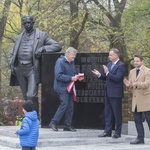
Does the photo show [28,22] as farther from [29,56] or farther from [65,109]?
[65,109]

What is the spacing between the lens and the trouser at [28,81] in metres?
13.1

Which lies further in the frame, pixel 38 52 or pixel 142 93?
pixel 38 52

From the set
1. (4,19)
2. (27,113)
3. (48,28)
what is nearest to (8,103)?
(48,28)

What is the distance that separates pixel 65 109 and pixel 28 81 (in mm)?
1537

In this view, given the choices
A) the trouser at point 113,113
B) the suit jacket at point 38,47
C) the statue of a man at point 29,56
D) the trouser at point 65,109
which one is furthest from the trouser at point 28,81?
the trouser at point 113,113

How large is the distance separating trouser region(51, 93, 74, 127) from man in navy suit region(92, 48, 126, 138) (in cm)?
91

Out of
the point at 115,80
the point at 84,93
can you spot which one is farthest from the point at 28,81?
the point at 115,80

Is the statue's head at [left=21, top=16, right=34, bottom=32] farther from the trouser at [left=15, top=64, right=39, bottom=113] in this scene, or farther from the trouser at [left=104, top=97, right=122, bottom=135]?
the trouser at [left=104, top=97, right=122, bottom=135]

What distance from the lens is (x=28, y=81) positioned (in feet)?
43.6

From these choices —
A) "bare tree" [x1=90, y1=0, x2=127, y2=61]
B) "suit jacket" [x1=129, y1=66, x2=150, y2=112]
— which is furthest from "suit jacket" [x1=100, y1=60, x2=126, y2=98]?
"bare tree" [x1=90, y1=0, x2=127, y2=61]

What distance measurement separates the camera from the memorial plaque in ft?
43.2

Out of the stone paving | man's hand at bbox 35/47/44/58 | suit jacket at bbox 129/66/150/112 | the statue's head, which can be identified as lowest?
the stone paving

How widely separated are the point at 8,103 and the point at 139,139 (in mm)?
10018

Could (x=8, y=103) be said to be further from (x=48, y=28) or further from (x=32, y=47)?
(x=32, y=47)
